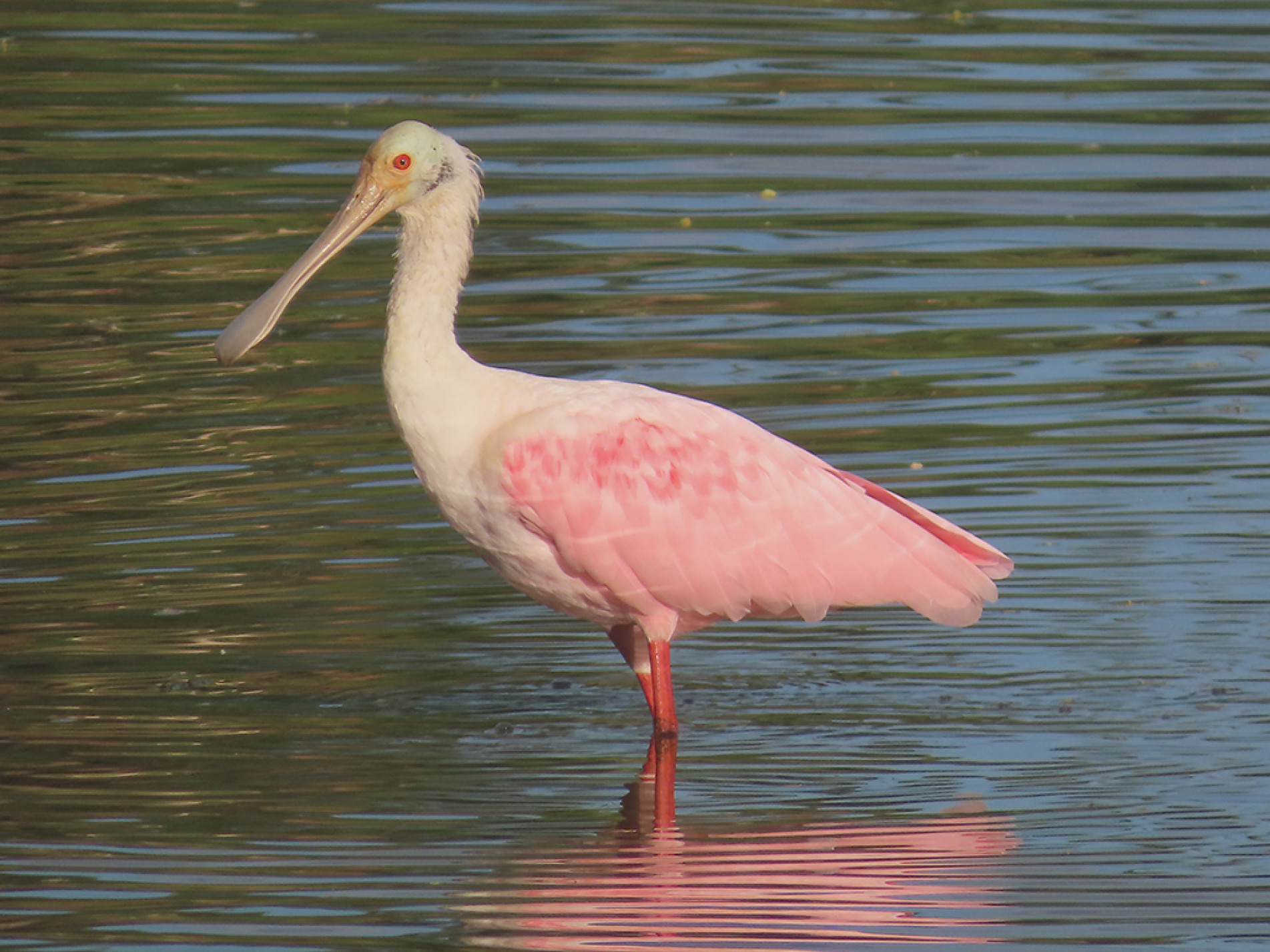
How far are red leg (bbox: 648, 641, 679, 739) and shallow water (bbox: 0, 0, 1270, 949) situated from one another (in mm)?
85

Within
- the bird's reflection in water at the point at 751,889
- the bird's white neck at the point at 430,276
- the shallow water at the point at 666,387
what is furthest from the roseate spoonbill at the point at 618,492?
the bird's reflection in water at the point at 751,889

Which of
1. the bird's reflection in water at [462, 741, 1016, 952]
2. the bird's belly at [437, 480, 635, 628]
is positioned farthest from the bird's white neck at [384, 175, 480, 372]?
the bird's reflection in water at [462, 741, 1016, 952]

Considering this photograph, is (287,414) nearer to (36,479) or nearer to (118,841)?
(36,479)

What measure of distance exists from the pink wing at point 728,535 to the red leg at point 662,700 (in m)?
0.14

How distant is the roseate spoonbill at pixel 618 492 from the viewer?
6.66 meters

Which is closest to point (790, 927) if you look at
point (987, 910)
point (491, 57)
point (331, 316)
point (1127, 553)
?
point (987, 910)

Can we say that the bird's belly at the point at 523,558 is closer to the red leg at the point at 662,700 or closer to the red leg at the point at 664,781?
the red leg at the point at 662,700

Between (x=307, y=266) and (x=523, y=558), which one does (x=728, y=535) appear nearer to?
(x=523, y=558)

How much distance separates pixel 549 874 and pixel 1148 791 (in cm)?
150

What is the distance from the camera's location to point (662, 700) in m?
6.72

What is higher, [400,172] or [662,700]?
[400,172]

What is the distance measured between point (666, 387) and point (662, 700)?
334 centimetres

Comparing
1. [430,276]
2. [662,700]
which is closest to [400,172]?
[430,276]

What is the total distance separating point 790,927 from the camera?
550cm
